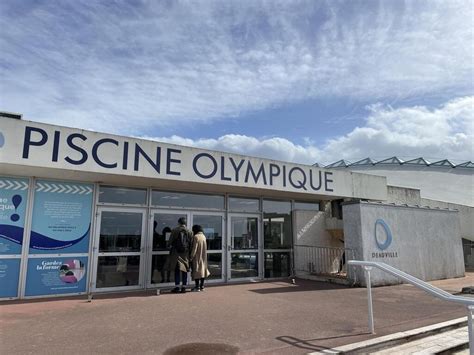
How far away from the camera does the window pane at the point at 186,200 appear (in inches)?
384

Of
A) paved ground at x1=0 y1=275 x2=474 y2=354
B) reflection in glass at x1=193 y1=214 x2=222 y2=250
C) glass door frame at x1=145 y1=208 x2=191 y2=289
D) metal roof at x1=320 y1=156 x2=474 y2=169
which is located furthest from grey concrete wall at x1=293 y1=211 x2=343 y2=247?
metal roof at x1=320 y1=156 x2=474 y2=169

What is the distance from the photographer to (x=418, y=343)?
4.92 metres

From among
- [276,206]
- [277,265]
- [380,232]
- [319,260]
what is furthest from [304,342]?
[276,206]

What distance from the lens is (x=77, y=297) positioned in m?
8.06

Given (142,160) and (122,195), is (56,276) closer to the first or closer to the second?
(122,195)

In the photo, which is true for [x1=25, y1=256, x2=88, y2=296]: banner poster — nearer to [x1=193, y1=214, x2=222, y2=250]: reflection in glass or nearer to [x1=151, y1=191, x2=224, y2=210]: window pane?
[x1=151, y1=191, x2=224, y2=210]: window pane

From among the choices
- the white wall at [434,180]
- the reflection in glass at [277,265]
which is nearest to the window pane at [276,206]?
the reflection in glass at [277,265]

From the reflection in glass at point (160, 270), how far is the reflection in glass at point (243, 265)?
77.1 inches

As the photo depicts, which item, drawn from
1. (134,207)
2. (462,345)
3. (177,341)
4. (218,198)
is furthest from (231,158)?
(462,345)

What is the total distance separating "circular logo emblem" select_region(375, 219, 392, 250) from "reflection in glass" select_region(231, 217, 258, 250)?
3.49 m

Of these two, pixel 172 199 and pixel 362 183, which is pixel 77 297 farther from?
pixel 362 183

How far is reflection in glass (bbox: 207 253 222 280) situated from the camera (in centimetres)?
1029

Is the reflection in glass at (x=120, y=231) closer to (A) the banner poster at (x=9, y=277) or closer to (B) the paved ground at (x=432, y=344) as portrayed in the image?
(A) the banner poster at (x=9, y=277)

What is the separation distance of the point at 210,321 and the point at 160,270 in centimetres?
386
